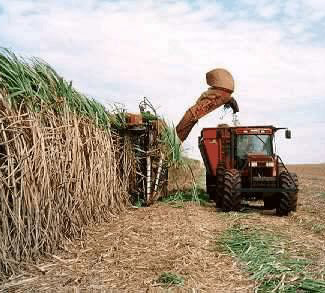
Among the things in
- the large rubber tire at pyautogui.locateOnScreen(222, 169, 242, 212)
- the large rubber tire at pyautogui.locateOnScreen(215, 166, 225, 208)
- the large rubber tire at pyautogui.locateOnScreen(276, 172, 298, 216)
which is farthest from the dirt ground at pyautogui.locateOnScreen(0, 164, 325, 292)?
the large rubber tire at pyautogui.locateOnScreen(215, 166, 225, 208)

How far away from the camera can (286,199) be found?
1080 centimetres

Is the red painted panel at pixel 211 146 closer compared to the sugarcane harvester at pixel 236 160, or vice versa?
the sugarcane harvester at pixel 236 160

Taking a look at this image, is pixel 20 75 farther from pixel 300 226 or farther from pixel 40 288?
pixel 300 226

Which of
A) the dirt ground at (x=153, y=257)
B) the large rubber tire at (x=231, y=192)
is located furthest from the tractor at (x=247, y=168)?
the dirt ground at (x=153, y=257)

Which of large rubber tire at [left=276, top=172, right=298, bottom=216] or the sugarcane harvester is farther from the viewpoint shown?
the sugarcane harvester

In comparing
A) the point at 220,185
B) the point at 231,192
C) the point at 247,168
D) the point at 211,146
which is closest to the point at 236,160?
the point at 247,168

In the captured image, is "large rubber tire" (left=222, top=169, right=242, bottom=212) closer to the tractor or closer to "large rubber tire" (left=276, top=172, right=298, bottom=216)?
the tractor

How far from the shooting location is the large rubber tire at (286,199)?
35.4ft

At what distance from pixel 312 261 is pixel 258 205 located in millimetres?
7274

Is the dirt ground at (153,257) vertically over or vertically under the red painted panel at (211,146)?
under

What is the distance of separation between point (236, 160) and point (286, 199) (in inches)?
79.1

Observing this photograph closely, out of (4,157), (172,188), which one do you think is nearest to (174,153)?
(172,188)

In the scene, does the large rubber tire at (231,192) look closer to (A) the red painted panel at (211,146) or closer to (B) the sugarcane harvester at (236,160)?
(B) the sugarcane harvester at (236,160)

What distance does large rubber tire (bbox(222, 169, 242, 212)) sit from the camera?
11023mm
